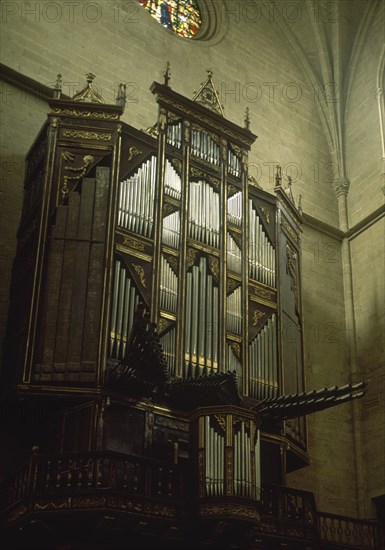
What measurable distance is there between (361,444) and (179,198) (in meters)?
7.50

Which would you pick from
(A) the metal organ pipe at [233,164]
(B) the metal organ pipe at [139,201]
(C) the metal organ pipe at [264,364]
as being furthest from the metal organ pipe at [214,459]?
(A) the metal organ pipe at [233,164]

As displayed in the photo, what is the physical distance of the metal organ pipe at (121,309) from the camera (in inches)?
563

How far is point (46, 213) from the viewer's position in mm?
15000

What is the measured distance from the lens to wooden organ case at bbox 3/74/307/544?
13.6m

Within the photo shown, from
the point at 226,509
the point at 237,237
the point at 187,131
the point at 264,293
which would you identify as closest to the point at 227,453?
the point at 226,509

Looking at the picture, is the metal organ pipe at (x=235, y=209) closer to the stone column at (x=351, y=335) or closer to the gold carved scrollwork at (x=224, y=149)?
the gold carved scrollwork at (x=224, y=149)

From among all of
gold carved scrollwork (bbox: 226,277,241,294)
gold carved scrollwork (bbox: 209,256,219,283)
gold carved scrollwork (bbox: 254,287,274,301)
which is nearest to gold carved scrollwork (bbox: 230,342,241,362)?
gold carved scrollwork (bbox: 226,277,241,294)

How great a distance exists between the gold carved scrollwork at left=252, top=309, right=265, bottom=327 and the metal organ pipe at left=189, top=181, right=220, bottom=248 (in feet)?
4.80

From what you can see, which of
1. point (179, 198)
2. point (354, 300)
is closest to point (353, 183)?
→ point (354, 300)

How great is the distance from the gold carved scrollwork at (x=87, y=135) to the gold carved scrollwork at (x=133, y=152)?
1.58 ft

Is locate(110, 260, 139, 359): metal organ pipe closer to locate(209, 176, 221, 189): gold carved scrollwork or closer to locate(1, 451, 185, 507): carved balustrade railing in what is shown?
locate(1, 451, 185, 507): carved balustrade railing

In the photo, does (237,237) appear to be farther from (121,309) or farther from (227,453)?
(227,453)

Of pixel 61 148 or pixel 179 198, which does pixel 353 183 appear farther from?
pixel 61 148

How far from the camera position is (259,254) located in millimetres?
17359
